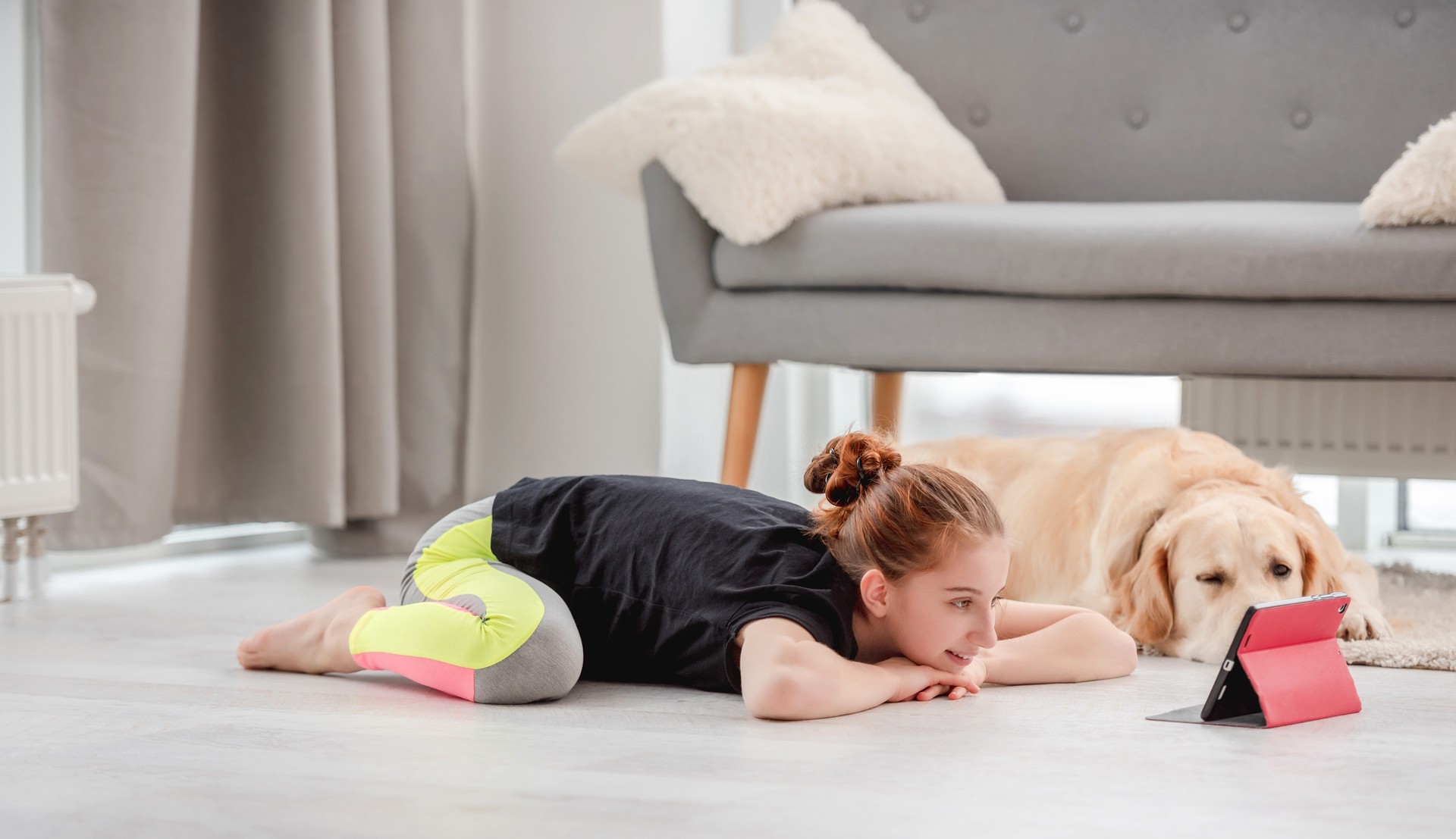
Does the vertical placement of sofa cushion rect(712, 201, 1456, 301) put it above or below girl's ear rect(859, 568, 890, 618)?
above

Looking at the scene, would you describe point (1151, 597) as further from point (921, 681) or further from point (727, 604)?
point (727, 604)

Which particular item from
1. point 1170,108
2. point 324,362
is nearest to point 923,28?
point 1170,108

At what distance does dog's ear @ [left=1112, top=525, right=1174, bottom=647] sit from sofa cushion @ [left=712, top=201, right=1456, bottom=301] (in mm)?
489

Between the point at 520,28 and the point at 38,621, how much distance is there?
1670mm

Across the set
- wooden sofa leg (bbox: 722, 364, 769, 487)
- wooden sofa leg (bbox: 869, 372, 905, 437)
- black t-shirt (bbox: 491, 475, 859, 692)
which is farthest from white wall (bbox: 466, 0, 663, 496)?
black t-shirt (bbox: 491, 475, 859, 692)

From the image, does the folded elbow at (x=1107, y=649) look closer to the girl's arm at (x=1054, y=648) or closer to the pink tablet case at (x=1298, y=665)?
the girl's arm at (x=1054, y=648)

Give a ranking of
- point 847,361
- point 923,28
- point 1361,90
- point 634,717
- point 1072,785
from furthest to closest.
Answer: point 923,28
point 1361,90
point 847,361
point 634,717
point 1072,785

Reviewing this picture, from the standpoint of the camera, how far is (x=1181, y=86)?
2.76m

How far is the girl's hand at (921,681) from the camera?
136cm

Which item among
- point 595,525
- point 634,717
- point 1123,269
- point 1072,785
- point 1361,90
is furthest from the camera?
point 1361,90

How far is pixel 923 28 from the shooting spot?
2918 millimetres

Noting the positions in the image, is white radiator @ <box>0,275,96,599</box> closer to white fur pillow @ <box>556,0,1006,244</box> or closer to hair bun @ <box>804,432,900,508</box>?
white fur pillow @ <box>556,0,1006,244</box>

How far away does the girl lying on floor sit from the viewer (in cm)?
131

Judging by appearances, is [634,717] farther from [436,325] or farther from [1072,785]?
Answer: [436,325]
